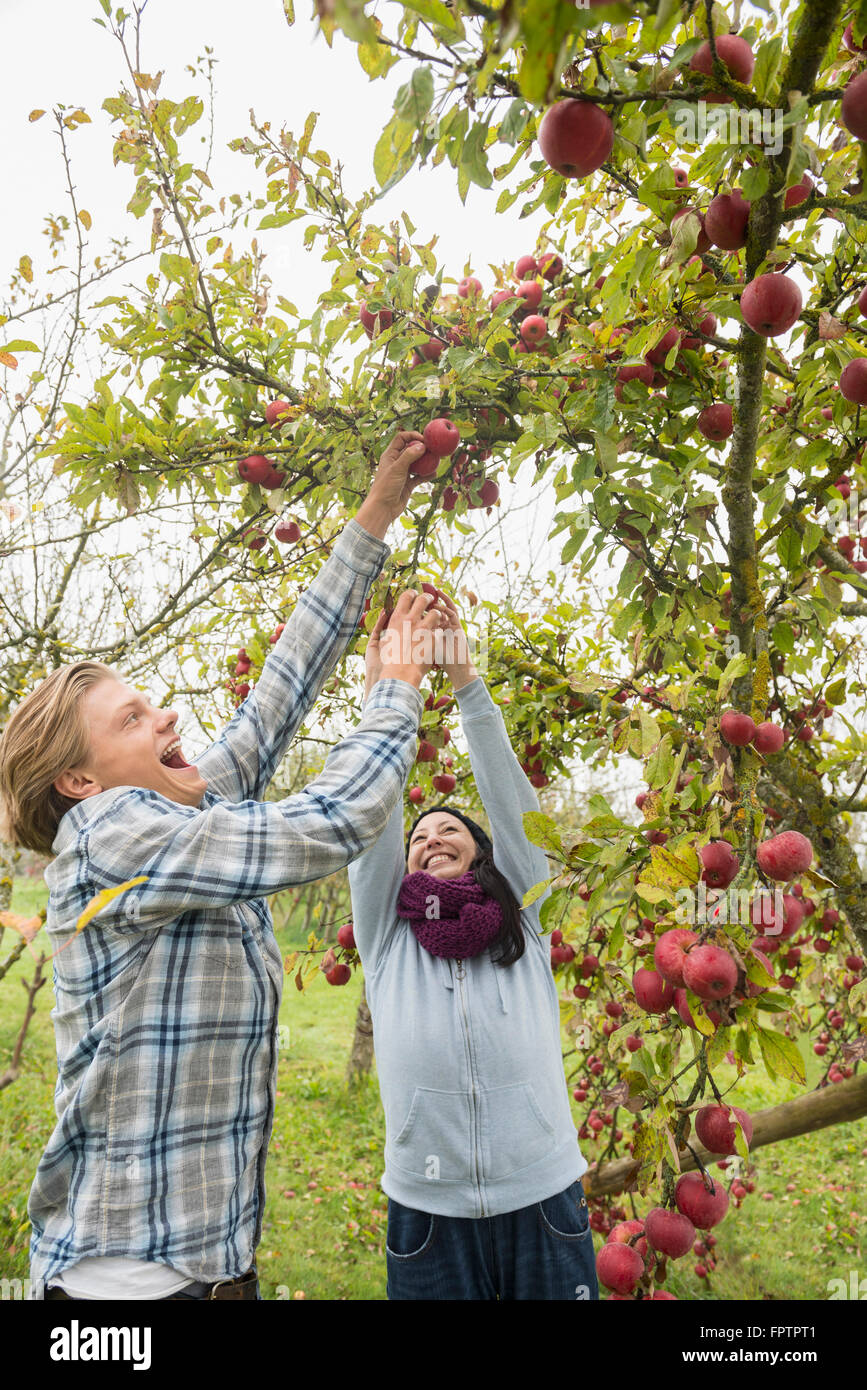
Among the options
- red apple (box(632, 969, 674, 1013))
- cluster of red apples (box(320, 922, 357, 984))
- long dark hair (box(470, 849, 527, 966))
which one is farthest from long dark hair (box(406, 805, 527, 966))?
red apple (box(632, 969, 674, 1013))

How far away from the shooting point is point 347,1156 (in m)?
5.97

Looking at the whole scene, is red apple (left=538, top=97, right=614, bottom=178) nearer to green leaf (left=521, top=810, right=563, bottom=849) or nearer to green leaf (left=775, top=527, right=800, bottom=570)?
green leaf (left=775, top=527, right=800, bottom=570)

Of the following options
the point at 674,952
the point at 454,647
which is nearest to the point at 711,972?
the point at 674,952

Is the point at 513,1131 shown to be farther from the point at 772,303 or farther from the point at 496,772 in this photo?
the point at 772,303

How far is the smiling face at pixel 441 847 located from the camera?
7.27 feet

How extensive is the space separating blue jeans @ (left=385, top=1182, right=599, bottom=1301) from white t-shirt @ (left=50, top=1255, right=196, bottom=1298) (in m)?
0.71

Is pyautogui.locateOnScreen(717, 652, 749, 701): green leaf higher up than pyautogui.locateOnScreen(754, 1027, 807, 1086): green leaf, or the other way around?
pyautogui.locateOnScreen(717, 652, 749, 701): green leaf

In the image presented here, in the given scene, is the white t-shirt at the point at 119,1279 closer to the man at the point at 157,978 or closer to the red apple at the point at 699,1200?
the man at the point at 157,978

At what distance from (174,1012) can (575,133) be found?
137 cm

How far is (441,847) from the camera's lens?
2260 millimetres

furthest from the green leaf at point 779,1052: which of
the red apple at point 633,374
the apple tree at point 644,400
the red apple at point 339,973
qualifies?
the red apple at point 339,973

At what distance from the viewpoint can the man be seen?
4.01ft

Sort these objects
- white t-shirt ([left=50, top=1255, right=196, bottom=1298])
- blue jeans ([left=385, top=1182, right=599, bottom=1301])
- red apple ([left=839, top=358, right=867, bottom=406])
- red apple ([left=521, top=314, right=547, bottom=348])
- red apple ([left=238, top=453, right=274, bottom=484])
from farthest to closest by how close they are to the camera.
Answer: red apple ([left=238, top=453, right=274, bottom=484]) → red apple ([left=521, top=314, right=547, bottom=348]) → blue jeans ([left=385, top=1182, right=599, bottom=1301]) → red apple ([left=839, top=358, right=867, bottom=406]) → white t-shirt ([left=50, top=1255, right=196, bottom=1298])
